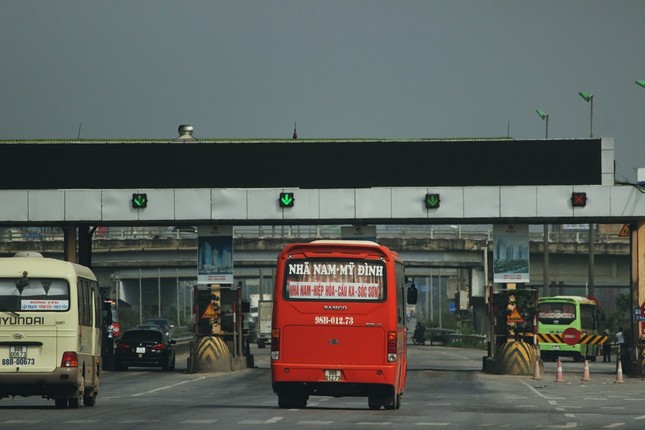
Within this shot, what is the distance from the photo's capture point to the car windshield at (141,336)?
50.1 metres

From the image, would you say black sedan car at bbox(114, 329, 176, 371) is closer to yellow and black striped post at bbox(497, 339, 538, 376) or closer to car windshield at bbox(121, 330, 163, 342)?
car windshield at bbox(121, 330, 163, 342)

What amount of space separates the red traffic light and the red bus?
21.1 metres

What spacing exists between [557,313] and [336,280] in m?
43.1

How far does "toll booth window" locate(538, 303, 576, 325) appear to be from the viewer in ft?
218

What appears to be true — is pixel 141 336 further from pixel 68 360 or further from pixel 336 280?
pixel 68 360

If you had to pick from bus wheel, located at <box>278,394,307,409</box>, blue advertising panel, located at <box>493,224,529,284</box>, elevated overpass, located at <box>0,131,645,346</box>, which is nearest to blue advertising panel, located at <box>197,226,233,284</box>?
elevated overpass, located at <box>0,131,645,346</box>

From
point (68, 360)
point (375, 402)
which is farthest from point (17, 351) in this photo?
point (375, 402)

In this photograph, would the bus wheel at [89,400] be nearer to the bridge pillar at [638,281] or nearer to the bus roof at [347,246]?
the bus roof at [347,246]

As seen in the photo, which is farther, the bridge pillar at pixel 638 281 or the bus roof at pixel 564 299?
the bus roof at pixel 564 299

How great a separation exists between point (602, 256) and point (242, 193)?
157ft

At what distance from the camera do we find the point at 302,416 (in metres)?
23.2

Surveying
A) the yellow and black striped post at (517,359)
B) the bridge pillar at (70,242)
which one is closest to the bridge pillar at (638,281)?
the yellow and black striped post at (517,359)

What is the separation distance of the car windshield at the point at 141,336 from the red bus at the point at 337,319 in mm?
25596

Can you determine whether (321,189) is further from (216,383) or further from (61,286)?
(61,286)
